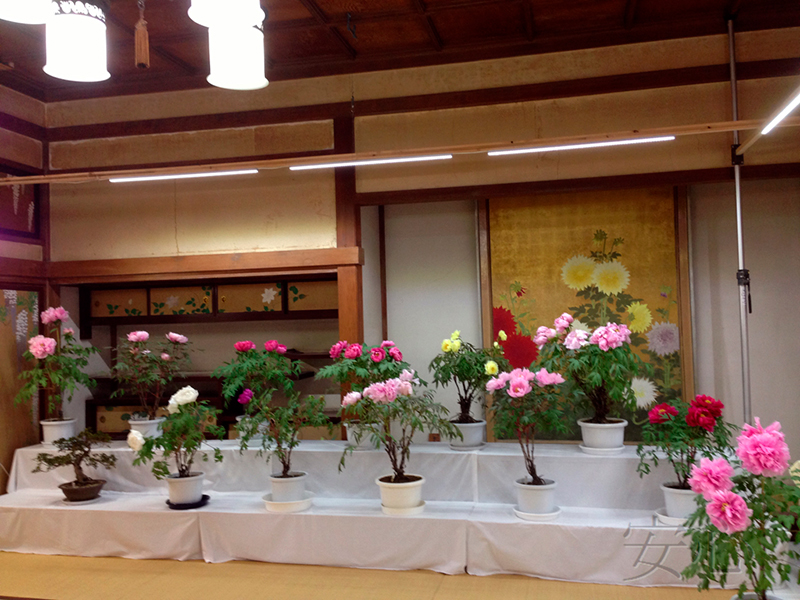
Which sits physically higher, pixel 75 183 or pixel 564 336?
pixel 75 183

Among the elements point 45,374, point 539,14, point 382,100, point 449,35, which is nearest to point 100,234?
point 45,374

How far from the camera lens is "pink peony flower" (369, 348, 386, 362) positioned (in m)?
4.30

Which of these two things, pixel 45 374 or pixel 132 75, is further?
pixel 132 75

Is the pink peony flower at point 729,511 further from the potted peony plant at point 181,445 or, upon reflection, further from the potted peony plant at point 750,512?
the potted peony plant at point 181,445

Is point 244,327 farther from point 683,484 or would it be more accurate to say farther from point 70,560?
point 683,484

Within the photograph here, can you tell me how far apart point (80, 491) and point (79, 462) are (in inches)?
7.6

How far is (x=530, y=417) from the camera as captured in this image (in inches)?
148

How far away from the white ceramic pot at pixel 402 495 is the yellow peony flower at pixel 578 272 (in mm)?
2316

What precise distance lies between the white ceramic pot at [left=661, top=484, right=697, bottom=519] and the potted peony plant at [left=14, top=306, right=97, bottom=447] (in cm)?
423

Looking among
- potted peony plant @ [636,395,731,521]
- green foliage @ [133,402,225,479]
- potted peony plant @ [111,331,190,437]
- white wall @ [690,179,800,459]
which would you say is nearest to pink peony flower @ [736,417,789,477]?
potted peony plant @ [636,395,731,521]

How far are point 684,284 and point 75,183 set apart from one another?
16.7 ft

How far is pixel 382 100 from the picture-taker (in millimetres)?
5156

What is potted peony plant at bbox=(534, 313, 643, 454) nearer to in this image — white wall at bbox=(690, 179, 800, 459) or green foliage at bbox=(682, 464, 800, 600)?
white wall at bbox=(690, 179, 800, 459)

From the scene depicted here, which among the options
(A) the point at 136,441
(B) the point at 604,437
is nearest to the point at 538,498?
(B) the point at 604,437
